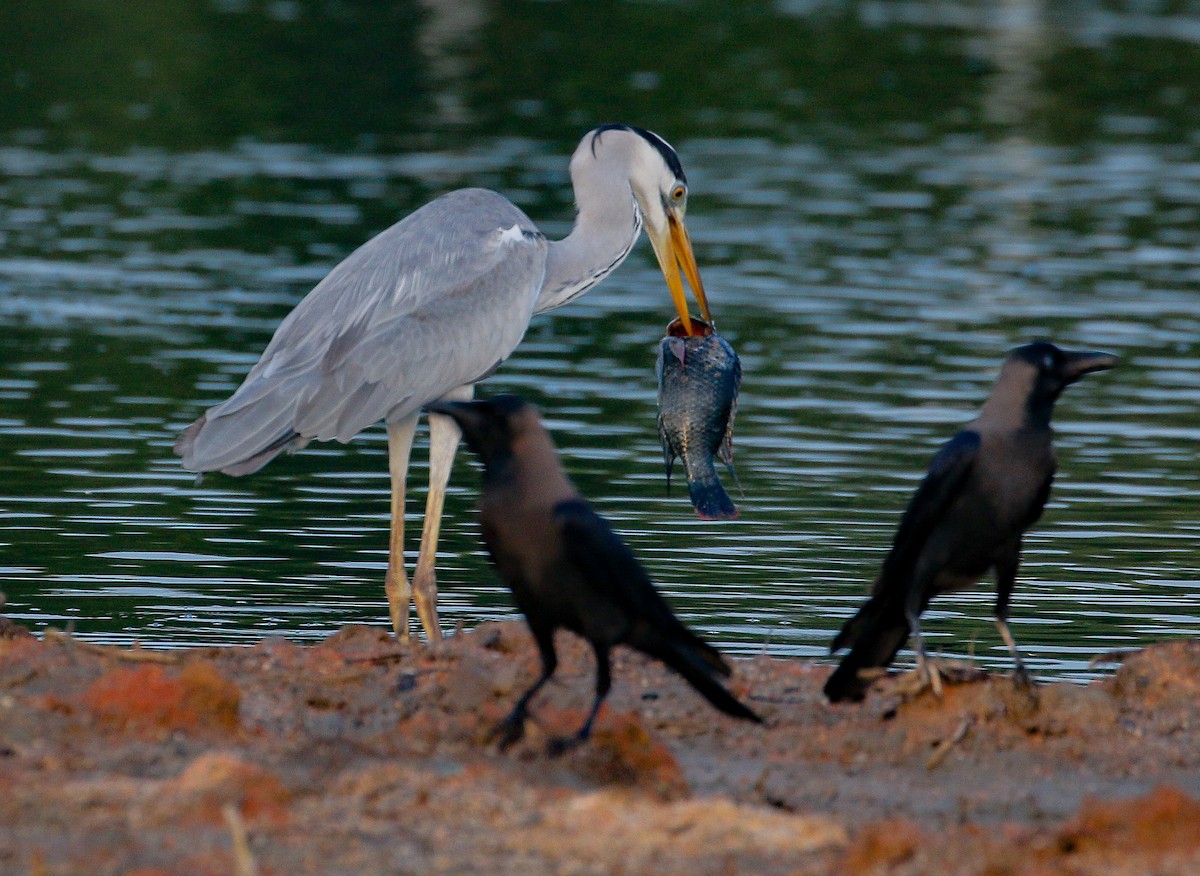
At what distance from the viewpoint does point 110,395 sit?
15898mm

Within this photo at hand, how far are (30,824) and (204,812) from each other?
1.64 ft

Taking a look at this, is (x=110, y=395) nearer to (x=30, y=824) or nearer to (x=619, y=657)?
(x=619, y=657)

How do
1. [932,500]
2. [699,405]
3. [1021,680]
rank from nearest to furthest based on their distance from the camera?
[932,500]
[1021,680]
[699,405]

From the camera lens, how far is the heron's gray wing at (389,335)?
993cm

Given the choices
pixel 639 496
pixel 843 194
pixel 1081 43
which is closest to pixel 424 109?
pixel 843 194

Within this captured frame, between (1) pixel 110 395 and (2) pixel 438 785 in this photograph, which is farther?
(1) pixel 110 395

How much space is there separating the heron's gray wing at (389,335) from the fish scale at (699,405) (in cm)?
100

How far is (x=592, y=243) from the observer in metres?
10.8

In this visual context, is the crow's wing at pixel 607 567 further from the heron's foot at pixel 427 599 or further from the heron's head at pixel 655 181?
the heron's head at pixel 655 181

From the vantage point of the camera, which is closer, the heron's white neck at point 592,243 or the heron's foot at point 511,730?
the heron's foot at point 511,730

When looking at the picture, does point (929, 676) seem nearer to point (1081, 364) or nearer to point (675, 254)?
point (1081, 364)

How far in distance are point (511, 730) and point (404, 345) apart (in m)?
3.32

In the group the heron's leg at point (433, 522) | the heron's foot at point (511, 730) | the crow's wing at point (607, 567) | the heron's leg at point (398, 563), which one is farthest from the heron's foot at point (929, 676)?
the heron's leg at point (398, 563)

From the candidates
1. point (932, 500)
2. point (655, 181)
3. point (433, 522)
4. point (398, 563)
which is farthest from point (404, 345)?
point (932, 500)
